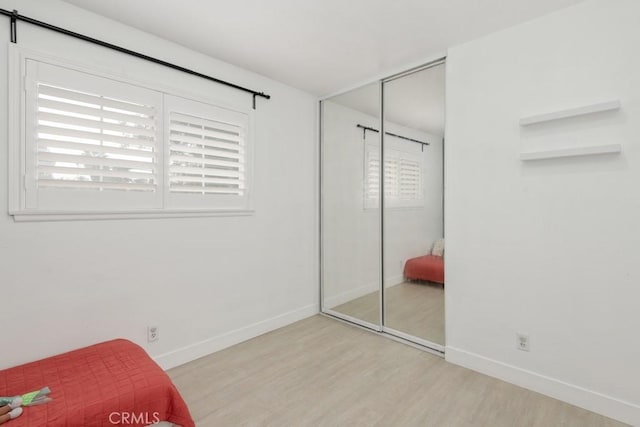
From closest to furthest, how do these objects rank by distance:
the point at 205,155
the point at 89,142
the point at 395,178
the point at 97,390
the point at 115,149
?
the point at 97,390, the point at 89,142, the point at 115,149, the point at 205,155, the point at 395,178

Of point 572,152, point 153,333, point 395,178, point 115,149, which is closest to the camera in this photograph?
point 572,152

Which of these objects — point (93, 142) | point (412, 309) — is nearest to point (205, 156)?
point (93, 142)

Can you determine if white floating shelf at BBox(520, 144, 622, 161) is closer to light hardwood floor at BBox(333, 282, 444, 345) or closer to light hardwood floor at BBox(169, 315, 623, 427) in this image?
light hardwood floor at BBox(333, 282, 444, 345)

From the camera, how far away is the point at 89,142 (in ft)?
6.88

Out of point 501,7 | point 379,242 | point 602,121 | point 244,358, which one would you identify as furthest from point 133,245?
point 602,121

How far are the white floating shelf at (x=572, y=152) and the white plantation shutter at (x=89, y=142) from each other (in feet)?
8.70

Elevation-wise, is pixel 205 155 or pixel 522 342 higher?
pixel 205 155

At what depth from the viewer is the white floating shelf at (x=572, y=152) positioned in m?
1.87

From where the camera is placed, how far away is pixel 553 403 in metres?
2.04

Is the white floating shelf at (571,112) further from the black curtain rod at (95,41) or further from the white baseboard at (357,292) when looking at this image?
the black curtain rod at (95,41)

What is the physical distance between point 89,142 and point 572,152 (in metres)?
3.08

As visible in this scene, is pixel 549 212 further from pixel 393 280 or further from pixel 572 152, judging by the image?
pixel 393 280

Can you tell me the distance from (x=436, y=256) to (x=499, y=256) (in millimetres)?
539

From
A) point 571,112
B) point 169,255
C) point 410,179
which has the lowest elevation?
point 169,255
